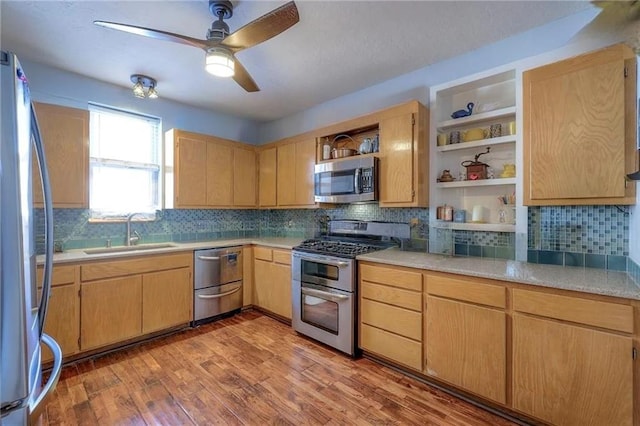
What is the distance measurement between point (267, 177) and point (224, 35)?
2.22m

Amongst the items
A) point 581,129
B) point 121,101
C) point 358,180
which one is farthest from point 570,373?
point 121,101

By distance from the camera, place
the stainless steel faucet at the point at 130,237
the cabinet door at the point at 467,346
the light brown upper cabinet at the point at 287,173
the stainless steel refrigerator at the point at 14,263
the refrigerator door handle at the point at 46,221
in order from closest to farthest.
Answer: the stainless steel refrigerator at the point at 14,263
the refrigerator door handle at the point at 46,221
the cabinet door at the point at 467,346
the stainless steel faucet at the point at 130,237
the light brown upper cabinet at the point at 287,173

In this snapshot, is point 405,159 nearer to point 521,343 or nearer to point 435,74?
point 435,74

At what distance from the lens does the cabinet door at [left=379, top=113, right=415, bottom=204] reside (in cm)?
247

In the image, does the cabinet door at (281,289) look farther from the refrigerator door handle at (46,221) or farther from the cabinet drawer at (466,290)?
the refrigerator door handle at (46,221)

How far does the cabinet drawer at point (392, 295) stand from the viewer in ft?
6.76

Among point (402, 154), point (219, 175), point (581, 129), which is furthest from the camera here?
point (219, 175)

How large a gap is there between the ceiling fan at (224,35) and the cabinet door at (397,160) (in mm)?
1381

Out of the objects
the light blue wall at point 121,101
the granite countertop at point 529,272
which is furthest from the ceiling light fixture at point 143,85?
the granite countertop at point 529,272

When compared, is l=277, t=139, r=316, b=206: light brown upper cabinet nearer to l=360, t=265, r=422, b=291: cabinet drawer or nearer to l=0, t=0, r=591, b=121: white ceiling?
l=0, t=0, r=591, b=121: white ceiling

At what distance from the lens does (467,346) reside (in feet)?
5.98

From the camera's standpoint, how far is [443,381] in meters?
1.93

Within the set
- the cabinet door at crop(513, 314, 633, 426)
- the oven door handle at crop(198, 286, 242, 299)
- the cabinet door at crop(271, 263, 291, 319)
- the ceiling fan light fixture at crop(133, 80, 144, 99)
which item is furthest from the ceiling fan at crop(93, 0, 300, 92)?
the oven door handle at crop(198, 286, 242, 299)

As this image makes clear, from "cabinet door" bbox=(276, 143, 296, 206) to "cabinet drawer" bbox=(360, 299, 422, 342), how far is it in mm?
1681
